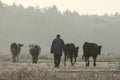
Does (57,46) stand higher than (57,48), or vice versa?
(57,46)

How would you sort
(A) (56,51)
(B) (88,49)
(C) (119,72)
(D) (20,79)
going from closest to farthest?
(D) (20,79)
(C) (119,72)
(A) (56,51)
(B) (88,49)

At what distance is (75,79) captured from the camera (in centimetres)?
3188

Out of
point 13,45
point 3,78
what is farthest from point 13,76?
point 13,45

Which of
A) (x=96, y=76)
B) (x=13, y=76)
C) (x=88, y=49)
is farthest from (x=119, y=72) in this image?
(x=88, y=49)

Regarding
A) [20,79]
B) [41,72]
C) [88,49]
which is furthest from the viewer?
[88,49]

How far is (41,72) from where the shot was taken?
33.9 metres

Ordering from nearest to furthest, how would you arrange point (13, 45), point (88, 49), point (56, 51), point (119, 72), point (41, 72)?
1. point (41, 72)
2. point (119, 72)
3. point (56, 51)
4. point (88, 49)
5. point (13, 45)

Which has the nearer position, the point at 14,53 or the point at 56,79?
the point at 56,79

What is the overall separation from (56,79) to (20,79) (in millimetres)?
1729

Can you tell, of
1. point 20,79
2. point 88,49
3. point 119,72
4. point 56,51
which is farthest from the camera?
point 88,49

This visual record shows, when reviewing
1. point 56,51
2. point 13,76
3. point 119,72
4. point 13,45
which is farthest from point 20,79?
point 13,45

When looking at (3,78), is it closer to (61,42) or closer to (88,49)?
(61,42)

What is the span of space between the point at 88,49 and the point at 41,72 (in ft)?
56.7

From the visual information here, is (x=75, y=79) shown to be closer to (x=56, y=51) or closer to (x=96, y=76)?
(x=96, y=76)
